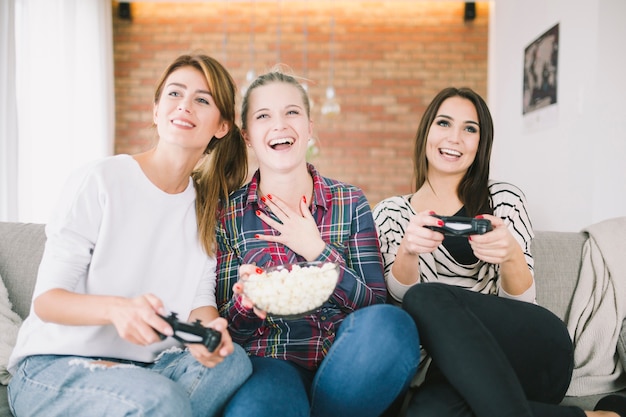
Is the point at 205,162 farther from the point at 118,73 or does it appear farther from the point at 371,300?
the point at 118,73

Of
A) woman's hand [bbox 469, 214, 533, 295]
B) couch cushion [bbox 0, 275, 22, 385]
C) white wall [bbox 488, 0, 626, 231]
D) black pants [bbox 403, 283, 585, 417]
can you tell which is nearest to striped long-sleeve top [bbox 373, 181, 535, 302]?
woman's hand [bbox 469, 214, 533, 295]

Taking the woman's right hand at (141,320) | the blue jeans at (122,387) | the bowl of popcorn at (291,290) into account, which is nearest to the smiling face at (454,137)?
the bowl of popcorn at (291,290)

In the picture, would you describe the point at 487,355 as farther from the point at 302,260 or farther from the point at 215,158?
the point at 215,158

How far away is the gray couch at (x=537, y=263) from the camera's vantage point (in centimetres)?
176

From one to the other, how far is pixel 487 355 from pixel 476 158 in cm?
80

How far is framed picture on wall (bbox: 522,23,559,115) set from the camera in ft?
10.9

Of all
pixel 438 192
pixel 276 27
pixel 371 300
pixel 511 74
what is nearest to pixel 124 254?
pixel 371 300

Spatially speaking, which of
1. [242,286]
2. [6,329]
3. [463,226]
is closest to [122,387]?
[242,286]

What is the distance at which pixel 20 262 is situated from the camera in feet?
5.84

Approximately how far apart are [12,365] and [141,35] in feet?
15.9

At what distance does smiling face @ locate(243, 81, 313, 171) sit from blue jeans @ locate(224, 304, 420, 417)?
0.52 metres

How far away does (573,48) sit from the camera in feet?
10.2

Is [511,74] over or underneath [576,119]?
over

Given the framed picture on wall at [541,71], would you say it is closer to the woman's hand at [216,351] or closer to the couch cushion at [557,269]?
the couch cushion at [557,269]
